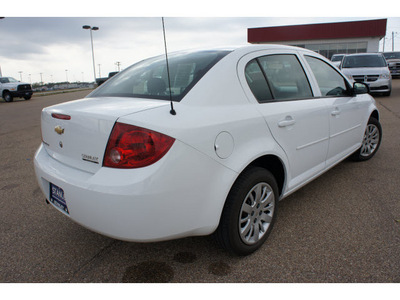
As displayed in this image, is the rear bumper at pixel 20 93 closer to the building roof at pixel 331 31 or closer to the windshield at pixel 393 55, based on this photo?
the building roof at pixel 331 31

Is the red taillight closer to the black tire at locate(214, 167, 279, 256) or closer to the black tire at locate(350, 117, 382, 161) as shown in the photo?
the black tire at locate(214, 167, 279, 256)

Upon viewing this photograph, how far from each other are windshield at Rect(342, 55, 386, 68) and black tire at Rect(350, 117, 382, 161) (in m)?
8.34

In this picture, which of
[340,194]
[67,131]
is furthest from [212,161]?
[340,194]

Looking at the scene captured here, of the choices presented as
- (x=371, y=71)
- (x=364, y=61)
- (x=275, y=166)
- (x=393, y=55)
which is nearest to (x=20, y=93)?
(x=364, y=61)

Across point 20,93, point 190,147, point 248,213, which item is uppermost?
point 20,93

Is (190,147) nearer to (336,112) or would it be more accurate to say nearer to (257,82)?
(257,82)

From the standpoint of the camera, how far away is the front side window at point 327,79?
3076 mm

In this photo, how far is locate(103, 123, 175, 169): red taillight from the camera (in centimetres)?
168

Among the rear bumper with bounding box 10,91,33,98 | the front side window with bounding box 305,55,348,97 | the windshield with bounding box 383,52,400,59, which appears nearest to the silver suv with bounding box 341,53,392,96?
the front side window with bounding box 305,55,348,97

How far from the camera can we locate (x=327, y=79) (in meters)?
3.29

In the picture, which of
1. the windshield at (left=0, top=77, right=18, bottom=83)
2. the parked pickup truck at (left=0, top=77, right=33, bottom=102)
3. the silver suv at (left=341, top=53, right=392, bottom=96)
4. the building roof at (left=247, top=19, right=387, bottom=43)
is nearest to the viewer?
the silver suv at (left=341, top=53, right=392, bottom=96)

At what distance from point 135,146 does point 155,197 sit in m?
0.31

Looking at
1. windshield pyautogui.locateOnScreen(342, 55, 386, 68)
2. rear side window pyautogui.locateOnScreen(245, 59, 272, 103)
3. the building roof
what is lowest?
rear side window pyautogui.locateOnScreen(245, 59, 272, 103)

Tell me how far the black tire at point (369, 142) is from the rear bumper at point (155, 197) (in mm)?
3062
